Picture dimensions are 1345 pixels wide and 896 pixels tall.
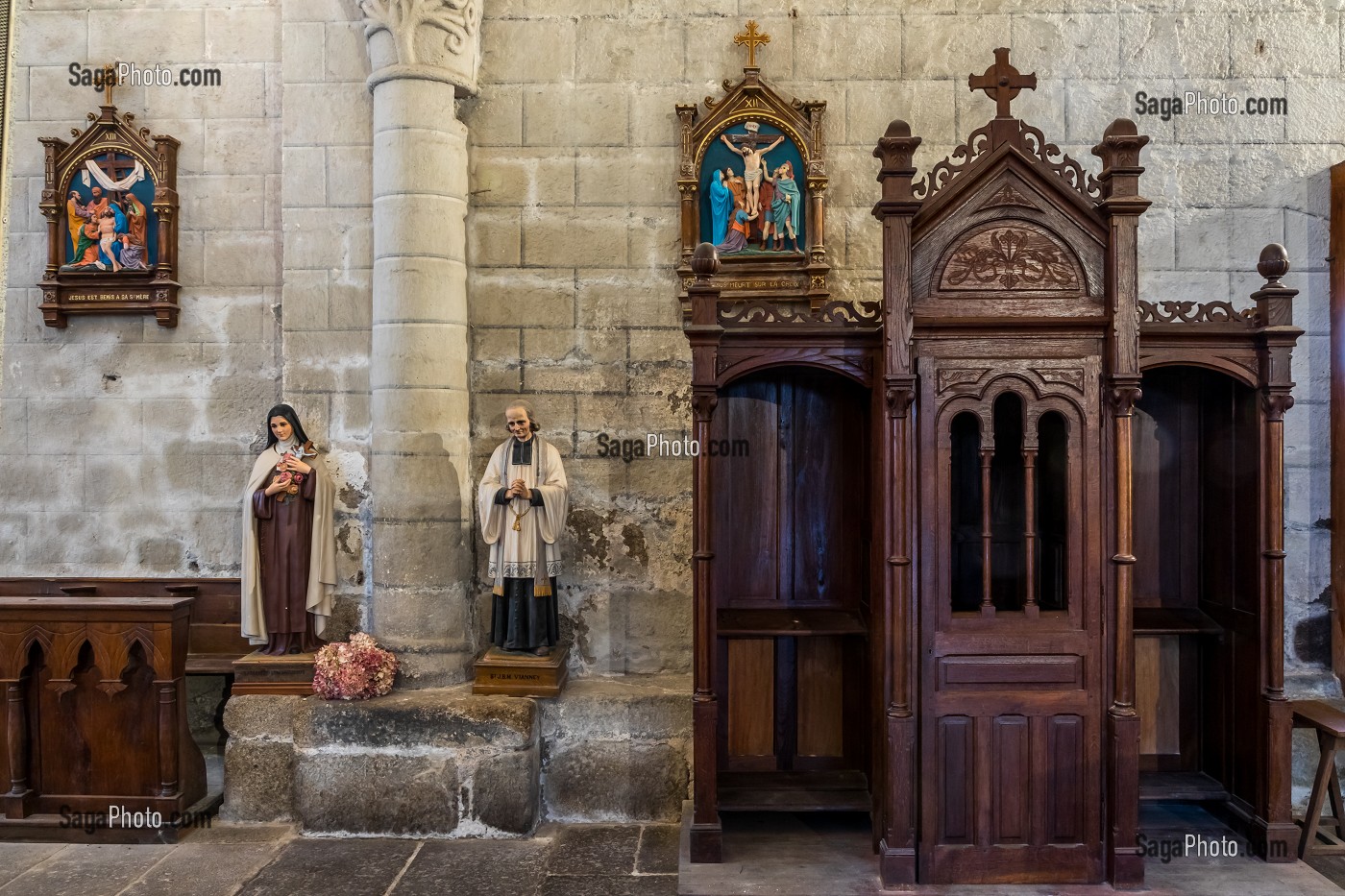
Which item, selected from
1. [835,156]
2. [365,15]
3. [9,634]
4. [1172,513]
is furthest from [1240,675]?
[9,634]

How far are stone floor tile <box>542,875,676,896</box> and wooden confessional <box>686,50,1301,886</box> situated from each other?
8.7 inches

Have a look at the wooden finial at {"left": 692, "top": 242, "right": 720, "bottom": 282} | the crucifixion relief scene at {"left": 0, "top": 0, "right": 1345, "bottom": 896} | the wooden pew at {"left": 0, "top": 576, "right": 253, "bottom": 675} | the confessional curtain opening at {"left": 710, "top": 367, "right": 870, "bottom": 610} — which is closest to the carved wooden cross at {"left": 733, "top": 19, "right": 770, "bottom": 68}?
the crucifixion relief scene at {"left": 0, "top": 0, "right": 1345, "bottom": 896}

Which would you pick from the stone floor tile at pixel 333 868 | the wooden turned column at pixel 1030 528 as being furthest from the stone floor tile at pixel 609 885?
the wooden turned column at pixel 1030 528

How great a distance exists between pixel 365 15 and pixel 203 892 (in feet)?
13.9

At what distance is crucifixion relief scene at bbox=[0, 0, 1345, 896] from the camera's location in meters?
3.84

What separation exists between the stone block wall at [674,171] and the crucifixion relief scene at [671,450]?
3 centimetres

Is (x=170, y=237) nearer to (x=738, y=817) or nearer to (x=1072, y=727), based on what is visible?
(x=738, y=817)

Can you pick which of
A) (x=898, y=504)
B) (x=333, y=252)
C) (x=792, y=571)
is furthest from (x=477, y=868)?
(x=333, y=252)

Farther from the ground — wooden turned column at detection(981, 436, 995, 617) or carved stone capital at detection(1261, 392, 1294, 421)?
carved stone capital at detection(1261, 392, 1294, 421)

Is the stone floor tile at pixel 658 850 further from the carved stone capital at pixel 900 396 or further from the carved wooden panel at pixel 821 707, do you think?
the carved stone capital at pixel 900 396

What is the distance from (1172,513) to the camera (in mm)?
4613

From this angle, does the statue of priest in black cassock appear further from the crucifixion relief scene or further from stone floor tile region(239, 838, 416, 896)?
stone floor tile region(239, 838, 416, 896)

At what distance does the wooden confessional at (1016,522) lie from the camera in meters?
3.81

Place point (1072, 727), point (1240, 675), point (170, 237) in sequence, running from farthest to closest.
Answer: point (170, 237) < point (1240, 675) < point (1072, 727)
